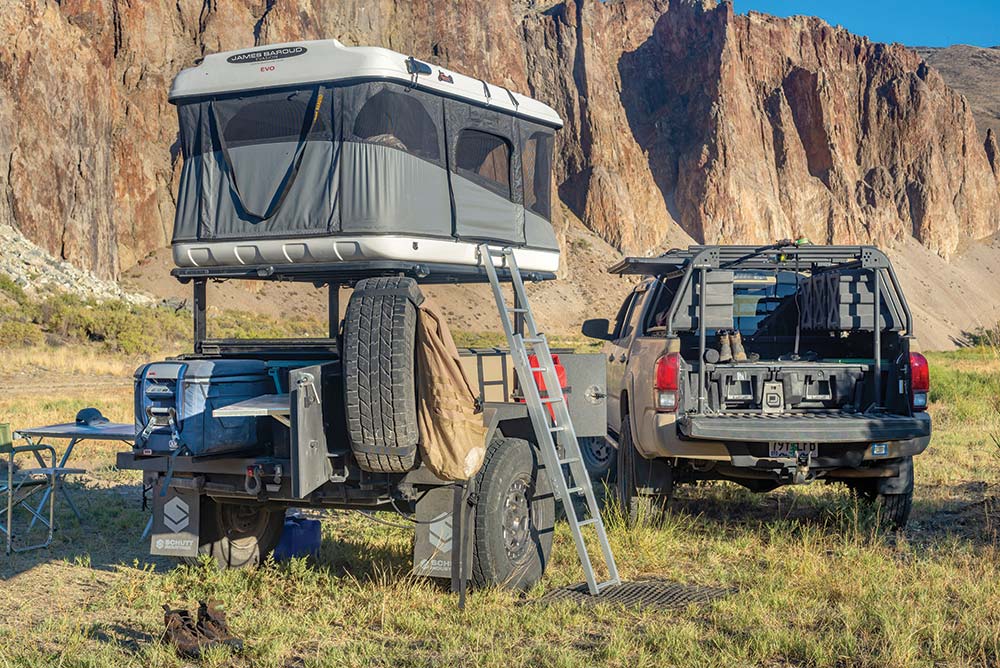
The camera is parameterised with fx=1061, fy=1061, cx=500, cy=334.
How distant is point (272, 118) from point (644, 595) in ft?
12.7

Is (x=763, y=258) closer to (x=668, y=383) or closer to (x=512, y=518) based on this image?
(x=668, y=383)

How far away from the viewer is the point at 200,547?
6.76 m

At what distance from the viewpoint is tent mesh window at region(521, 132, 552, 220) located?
8.02m

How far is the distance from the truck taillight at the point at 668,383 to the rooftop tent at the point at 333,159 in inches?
62.5

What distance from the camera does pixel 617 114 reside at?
92875mm

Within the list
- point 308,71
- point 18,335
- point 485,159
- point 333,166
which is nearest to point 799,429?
point 485,159

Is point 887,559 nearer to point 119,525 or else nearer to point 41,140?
point 119,525

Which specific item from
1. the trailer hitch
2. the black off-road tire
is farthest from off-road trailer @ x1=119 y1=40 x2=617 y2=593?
the trailer hitch

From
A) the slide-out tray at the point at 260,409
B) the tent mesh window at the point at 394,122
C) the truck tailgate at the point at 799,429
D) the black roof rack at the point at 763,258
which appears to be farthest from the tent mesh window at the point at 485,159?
the slide-out tray at the point at 260,409

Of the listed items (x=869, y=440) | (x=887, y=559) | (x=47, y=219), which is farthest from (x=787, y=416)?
(x=47, y=219)

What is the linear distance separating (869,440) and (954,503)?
2366mm

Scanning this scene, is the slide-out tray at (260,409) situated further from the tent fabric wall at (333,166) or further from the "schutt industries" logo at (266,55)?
the "schutt industries" logo at (266,55)

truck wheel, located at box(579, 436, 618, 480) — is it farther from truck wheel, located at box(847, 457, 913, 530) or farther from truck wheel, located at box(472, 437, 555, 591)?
truck wheel, located at box(472, 437, 555, 591)

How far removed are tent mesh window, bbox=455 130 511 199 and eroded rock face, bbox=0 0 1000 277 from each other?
44678mm
